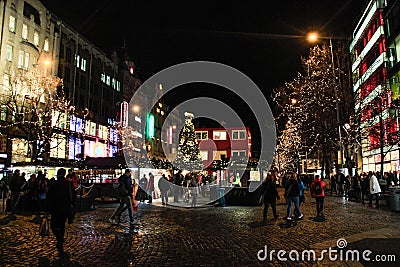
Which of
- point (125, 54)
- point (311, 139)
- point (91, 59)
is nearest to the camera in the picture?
point (311, 139)

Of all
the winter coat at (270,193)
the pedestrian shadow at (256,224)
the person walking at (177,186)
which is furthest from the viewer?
the person walking at (177,186)

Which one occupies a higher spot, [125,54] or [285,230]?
[125,54]

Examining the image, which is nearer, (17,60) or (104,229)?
(104,229)

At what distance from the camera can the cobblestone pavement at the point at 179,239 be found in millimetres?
7605

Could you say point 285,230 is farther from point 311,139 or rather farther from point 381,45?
point 381,45

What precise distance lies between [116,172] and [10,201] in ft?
39.7

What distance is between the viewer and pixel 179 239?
10062mm

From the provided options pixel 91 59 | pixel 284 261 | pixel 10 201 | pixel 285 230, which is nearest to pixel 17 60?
pixel 91 59

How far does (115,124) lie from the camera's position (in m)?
58.7

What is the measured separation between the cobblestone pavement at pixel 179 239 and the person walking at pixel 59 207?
0.44 metres

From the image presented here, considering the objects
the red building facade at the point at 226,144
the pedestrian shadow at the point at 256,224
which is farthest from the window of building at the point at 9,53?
the red building facade at the point at 226,144

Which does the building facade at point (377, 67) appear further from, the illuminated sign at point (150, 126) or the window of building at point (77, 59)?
the illuminated sign at point (150, 126)

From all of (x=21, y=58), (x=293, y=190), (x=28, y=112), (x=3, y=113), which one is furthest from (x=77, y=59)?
(x=293, y=190)

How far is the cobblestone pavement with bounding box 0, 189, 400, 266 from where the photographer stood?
761cm
